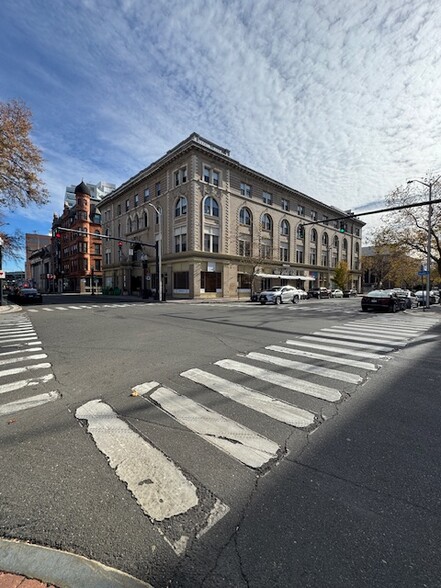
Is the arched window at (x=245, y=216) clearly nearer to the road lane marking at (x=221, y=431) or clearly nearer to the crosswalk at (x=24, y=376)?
the crosswalk at (x=24, y=376)

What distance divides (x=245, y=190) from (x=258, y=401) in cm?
3754

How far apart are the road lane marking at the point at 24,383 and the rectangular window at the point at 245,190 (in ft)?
118

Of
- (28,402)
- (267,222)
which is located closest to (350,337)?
(28,402)

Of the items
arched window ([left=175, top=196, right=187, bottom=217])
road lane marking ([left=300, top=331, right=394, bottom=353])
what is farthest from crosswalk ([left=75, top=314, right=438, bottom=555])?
arched window ([left=175, top=196, right=187, bottom=217])

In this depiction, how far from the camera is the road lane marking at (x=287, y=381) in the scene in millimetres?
4582

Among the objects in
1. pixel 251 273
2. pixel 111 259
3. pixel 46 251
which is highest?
pixel 46 251

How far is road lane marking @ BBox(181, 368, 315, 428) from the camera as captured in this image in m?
3.78

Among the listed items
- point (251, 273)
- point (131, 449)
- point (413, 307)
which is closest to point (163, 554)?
point (131, 449)

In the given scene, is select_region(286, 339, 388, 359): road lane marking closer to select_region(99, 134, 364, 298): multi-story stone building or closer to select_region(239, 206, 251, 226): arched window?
select_region(99, 134, 364, 298): multi-story stone building

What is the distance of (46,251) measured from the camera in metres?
80.9

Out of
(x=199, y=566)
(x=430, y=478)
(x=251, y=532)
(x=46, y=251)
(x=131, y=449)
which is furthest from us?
(x=46, y=251)

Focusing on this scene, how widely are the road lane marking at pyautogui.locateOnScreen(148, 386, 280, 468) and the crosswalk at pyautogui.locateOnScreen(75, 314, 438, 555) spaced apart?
1 centimetres

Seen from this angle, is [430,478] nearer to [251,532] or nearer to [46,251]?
[251,532]

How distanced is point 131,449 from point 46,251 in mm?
92206
